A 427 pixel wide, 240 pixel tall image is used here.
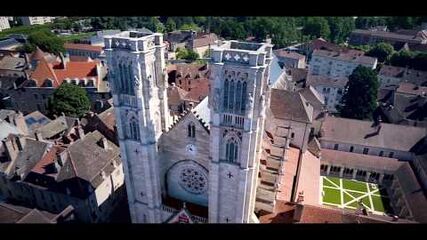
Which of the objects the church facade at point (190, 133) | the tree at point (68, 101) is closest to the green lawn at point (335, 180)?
the church facade at point (190, 133)

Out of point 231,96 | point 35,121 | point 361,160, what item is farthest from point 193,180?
point 35,121

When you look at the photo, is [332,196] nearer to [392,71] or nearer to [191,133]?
[191,133]

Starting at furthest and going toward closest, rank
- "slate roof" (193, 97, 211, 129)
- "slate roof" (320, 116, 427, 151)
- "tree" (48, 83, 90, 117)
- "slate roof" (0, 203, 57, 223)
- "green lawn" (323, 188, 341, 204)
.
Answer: "tree" (48, 83, 90, 117), "slate roof" (320, 116, 427, 151), "green lawn" (323, 188, 341, 204), "slate roof" (0, 203, 57, 223), "slate roof" (193, 97, 211, 129)

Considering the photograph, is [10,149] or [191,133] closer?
[191,133]

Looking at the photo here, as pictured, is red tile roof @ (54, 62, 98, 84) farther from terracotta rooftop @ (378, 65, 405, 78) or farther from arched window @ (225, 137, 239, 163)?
terracotta rooftop @ (378, 65, 405, 78)

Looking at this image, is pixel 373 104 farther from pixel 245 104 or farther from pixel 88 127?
pixel 88 127

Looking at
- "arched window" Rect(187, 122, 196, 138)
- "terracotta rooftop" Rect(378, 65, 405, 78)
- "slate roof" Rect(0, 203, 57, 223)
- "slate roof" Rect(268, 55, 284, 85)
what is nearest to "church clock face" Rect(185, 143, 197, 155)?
"arched window" Rect(187, 122, 196, 138)
